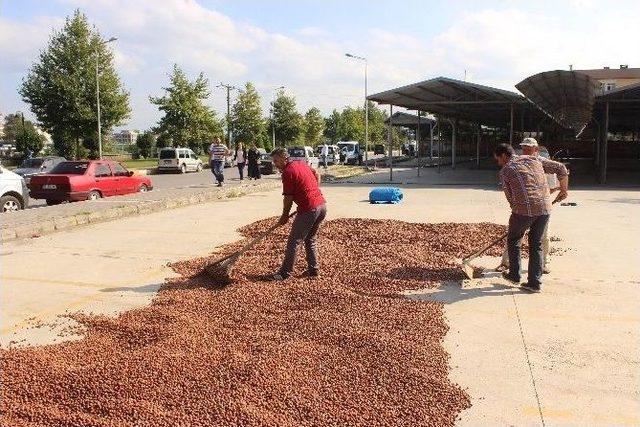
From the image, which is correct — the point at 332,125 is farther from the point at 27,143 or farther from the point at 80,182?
the point at 80,182

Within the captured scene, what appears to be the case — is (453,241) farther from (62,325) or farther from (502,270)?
(62,325)

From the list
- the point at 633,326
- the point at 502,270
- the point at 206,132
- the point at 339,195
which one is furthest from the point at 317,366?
the point at 206,132

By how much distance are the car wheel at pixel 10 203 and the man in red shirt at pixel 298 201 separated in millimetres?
9543

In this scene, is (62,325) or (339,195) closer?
(62,325)

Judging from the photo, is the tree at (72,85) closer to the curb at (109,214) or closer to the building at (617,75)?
the curb at (109,214)

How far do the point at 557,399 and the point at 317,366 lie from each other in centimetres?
170

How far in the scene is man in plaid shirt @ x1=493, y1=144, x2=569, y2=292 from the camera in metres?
6.24

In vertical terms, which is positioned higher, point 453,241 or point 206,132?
point 206,132

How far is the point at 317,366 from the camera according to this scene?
4.25 m

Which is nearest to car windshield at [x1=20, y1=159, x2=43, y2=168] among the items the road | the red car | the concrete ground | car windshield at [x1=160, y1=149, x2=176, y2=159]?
the road

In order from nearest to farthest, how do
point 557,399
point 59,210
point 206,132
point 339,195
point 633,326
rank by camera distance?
point 557,399 → point 633,326 → point 59,210 → point 339,195 → point 206,132

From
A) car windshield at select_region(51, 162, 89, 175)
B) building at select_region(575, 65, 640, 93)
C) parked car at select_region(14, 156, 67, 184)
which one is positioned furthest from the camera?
building at select_region(575, 65, 640, 93)

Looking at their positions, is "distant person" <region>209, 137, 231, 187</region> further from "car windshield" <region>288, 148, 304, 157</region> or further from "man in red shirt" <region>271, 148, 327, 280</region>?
"car windshield" <region>288, 148, 304, 157</region>

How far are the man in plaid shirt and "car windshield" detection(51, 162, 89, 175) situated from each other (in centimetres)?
1252
